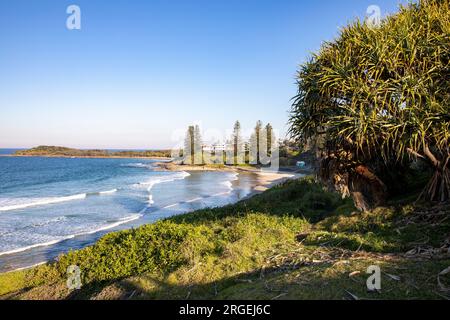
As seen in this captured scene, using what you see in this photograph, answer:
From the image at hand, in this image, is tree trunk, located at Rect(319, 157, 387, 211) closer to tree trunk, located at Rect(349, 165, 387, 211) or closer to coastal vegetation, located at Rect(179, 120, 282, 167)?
tree trunk, located at Rect(349, 165, 387, 211)

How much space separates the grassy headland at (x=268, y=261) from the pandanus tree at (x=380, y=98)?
4.60ft

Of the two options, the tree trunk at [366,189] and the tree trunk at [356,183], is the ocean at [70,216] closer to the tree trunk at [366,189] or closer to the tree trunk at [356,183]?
the tree trunk at [356,183]

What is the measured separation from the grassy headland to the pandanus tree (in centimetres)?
140

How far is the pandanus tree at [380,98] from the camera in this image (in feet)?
29.3

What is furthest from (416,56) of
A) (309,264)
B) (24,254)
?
(24,254)

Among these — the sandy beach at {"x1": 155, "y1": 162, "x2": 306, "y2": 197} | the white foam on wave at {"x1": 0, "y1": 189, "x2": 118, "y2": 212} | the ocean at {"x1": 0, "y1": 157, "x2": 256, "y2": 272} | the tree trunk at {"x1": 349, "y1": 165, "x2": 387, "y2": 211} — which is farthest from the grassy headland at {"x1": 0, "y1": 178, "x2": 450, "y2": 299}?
the sandy beach at {"x1": 155, "y1": 162, "x2": 306, "y2": 197}

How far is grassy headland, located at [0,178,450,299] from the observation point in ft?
16.8

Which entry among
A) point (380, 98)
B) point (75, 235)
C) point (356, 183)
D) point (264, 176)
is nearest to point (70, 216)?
point (75, 235)

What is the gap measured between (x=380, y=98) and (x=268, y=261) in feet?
18.1

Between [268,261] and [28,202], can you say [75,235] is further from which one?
[28,202]

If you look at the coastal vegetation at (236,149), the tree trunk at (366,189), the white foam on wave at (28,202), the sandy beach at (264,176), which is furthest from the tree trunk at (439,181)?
the coastal vegetation at (236,149)
